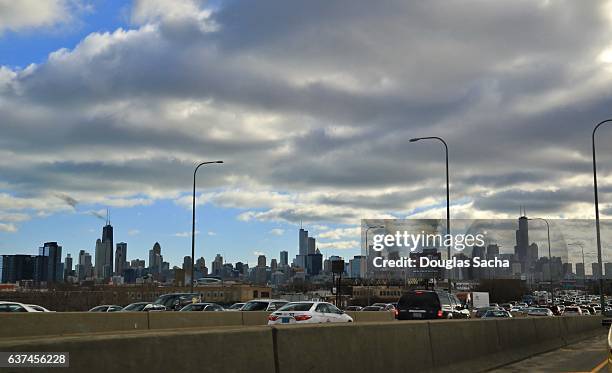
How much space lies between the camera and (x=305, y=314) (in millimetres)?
23953

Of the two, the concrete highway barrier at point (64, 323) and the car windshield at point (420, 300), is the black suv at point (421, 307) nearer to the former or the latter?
the car windshield at point (420, 300)

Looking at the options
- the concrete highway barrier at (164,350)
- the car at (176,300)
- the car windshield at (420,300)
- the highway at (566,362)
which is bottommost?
the highway at (566,362)

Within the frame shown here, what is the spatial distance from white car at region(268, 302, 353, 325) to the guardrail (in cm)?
901

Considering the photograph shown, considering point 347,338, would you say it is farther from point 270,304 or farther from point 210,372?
point 270,304

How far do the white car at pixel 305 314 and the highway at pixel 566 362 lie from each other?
820cm

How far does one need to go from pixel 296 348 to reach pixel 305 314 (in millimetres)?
16161

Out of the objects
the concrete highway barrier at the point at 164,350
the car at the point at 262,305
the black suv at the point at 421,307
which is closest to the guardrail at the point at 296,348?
the concrete highway barrier at the point at 164,350

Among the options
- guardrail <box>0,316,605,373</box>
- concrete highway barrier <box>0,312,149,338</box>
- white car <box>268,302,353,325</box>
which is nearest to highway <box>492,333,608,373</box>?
guardrail <box>0,316,605,373</box>

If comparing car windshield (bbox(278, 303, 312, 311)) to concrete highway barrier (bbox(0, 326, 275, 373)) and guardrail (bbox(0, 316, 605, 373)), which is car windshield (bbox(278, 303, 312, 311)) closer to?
guardrail (bbox(0, 316, 605, 373))

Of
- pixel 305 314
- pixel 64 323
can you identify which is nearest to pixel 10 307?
pixel 64 323

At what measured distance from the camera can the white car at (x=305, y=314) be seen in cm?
2373

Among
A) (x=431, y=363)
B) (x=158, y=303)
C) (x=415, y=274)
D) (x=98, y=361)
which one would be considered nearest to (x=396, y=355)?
(x=431, y=363)

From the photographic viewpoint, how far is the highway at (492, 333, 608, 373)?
15102 mm

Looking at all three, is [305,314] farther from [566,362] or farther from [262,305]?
[566,362]
